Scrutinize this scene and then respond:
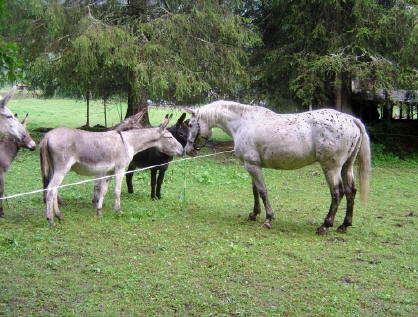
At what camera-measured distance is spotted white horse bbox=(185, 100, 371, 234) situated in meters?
6.66

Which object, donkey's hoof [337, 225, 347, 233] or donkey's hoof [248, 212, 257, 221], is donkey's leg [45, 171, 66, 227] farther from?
donkey's hoof [337, 225, 347, 233]

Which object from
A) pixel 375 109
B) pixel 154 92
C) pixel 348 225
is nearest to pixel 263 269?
pixel 348 225

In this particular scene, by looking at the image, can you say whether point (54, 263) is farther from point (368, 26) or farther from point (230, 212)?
point (368, 26)

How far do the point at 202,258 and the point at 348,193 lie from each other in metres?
2.70

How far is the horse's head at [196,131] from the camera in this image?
7.77 meters

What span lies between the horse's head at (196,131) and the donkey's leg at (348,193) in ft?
7.66

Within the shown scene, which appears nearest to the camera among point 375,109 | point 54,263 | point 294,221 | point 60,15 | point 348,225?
point 54,263

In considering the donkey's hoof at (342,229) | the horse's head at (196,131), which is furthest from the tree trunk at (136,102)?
the donkey's hoof at (342,229)

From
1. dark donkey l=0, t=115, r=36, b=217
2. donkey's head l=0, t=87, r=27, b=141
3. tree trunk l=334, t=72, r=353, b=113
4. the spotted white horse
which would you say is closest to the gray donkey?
donkey's head l=0, t=87, r=27, b=141

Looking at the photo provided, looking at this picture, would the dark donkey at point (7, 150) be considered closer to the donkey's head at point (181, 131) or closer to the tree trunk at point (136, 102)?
the donkey's head at point (181, 131)

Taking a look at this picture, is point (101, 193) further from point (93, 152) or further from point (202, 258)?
point (202, 258)

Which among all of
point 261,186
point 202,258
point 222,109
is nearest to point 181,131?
point 222,109

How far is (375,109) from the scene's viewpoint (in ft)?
65.9

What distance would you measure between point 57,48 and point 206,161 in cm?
506
